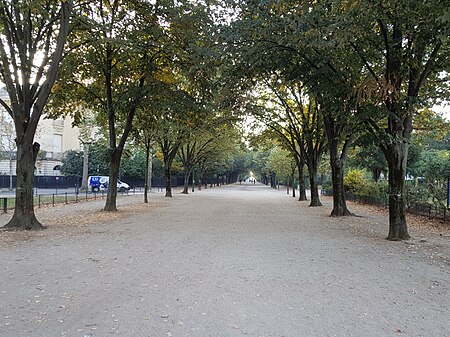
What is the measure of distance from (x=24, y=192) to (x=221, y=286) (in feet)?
29.0

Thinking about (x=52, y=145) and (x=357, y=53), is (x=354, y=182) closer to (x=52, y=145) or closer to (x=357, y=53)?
(x=357, y=53)

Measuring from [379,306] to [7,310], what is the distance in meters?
4.64

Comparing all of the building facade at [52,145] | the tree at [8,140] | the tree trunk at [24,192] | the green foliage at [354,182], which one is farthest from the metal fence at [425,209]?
the building facade at [52,145]

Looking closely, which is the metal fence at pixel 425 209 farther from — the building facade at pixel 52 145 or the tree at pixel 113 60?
the building facade at pixel 52 145

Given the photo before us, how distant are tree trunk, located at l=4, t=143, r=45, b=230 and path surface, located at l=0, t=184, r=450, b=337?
5.42ft

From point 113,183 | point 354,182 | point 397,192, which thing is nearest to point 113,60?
point 113,183

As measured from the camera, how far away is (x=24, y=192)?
40.9ft

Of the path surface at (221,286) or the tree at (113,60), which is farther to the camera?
the tree at (113,60)

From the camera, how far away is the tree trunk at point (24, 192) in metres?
12.4

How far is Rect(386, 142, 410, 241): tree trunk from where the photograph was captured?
37.1ft

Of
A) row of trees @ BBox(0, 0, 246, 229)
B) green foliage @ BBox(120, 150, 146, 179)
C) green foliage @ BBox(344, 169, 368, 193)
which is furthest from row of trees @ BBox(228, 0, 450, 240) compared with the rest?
green foliage @ BBox(120, 150, 146, 179)

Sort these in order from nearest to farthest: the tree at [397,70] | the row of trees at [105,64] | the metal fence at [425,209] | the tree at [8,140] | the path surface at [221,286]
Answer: the path surface at [221,286] < the tree at [397,70] < the row of trees at [105,64] < the metal fence at [425,209] < the tree at [8,140]

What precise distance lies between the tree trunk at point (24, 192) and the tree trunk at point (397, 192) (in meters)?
10.6

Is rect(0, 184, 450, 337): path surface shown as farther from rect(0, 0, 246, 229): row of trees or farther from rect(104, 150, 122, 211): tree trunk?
rect(104, 150, 122, 211): tree trunk
